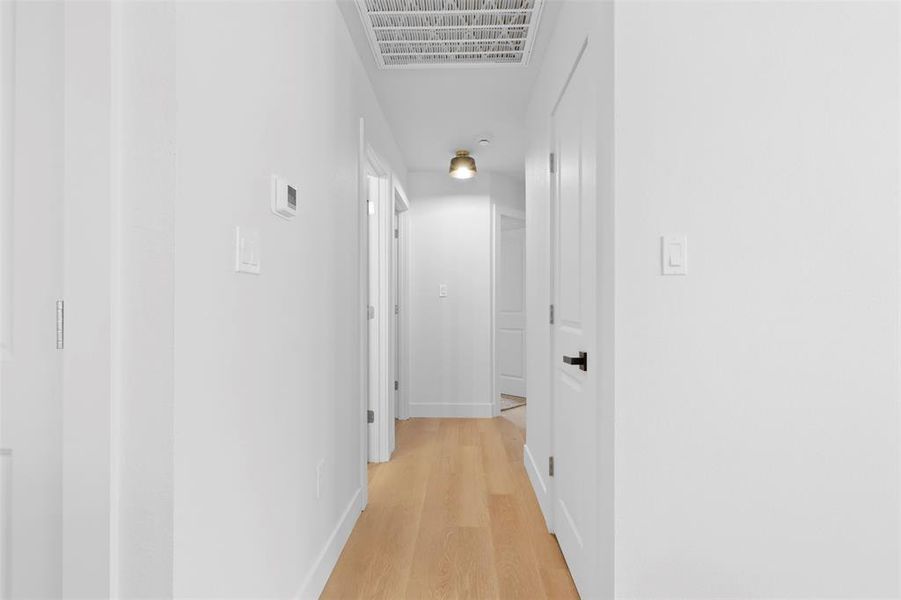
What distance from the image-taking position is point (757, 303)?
4.56 ft

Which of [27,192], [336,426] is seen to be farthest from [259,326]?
[336,426]

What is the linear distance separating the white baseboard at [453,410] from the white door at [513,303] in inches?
34.6

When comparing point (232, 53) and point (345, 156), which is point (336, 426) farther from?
point (232, 53)

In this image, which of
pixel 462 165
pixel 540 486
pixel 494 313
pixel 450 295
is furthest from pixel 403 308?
Answer: pixel 540 486

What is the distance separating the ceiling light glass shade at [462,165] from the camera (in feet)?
13.3

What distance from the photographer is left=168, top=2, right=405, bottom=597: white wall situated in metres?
1.00

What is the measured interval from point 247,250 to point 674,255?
1.11 meters

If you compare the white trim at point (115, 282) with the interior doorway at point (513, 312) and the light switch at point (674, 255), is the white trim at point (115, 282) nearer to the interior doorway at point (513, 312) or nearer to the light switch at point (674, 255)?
the light switch at point (674, 255)

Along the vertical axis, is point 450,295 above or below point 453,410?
above

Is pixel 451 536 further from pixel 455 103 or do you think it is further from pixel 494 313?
Answer: pixel 494 313

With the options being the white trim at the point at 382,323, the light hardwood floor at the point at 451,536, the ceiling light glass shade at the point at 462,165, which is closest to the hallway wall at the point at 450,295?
the ceiling light glass shade at the point at 462,165

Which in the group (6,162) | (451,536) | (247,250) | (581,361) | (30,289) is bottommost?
(451,536)

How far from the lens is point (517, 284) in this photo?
18.0ft

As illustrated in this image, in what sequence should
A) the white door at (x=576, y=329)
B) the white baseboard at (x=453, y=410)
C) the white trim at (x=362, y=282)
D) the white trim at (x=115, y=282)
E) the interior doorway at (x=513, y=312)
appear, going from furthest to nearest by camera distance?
1. the interior doorway at (x=513, y=312)
2. the white baseboard at (x=453, y=410)
3. the white trim at (x=362, y=282)
4. the white door at (x=576, y=329)
5. the white trim at (x=115, y=282)
